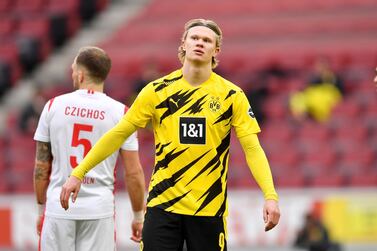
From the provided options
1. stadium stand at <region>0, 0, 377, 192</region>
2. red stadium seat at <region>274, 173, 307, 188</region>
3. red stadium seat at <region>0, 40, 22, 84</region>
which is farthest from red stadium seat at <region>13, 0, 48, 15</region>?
red stadium seat at <region>274, 173, 307, 188</region>

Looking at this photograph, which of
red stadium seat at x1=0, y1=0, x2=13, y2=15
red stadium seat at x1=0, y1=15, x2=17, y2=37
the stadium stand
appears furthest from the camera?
red stadium seat at x1=0, y1=0, x2=13, y2=15

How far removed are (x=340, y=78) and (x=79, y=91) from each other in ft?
36.5

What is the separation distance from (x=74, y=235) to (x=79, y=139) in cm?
64

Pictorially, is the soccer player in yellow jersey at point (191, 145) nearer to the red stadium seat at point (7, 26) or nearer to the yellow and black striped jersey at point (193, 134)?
the yellow and black striped jersey at point (193, 134)

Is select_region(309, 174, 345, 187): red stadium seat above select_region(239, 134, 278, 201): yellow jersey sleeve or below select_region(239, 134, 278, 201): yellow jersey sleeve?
above

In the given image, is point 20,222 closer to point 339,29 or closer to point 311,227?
point 311,227

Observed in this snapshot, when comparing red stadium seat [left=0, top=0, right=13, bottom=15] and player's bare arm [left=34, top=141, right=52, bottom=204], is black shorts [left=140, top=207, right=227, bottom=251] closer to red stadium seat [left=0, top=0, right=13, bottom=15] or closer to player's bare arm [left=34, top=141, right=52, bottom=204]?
player's bare arm [left=34, top=141, right=52, bottom=204]

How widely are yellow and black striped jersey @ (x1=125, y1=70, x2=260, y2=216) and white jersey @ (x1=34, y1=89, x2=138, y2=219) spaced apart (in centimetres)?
61

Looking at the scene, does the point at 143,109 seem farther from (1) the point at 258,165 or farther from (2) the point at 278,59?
(2) the point at 278,59

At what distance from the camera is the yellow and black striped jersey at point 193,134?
6.46 m

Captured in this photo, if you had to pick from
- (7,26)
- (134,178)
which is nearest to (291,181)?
(7,26)

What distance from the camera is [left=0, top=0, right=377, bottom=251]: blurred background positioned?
15.1 m

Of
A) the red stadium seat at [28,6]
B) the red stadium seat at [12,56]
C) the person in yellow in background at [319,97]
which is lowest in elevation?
the person in yellow in background at [319,97]

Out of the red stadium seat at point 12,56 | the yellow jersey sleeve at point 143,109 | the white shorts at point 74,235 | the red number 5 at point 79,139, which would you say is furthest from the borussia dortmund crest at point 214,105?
the red stadium seat at point 12,56
